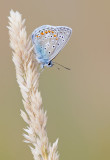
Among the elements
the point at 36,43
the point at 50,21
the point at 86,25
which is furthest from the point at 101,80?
the point at 36,43

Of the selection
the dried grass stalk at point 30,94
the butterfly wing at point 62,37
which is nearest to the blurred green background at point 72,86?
the butterfly wing at point 62,37

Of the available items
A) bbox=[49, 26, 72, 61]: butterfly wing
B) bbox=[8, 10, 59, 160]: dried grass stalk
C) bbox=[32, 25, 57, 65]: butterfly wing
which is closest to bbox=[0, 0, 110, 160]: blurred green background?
bbox=[32, 25, 57, 65]: butterfly wing

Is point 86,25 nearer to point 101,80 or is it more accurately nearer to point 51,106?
point 101,80

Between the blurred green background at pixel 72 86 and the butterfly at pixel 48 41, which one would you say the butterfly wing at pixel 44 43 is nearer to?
the butterfly at pixel 48 41

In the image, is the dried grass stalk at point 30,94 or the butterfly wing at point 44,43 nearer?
the dried grass stalk at point 30,94

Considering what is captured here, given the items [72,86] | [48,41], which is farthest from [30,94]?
[72,86]

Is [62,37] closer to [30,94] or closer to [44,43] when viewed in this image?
[44,43]
